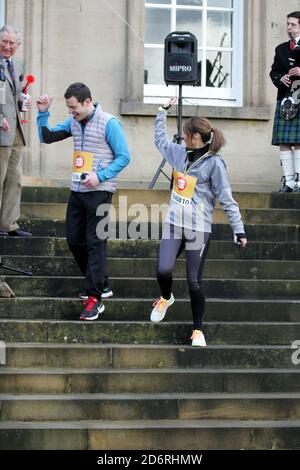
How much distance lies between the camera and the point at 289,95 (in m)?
11.6

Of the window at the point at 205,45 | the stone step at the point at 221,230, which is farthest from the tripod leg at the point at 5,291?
the window at the point at 205,45

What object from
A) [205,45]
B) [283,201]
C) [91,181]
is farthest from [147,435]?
[205,45]

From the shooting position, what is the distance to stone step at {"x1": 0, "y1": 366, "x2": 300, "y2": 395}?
7.72m

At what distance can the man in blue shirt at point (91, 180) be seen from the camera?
27.6 ft

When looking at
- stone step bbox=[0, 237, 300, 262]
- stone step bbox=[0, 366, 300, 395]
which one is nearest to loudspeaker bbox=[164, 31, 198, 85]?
stone step bbox=[0, 237, 300, 262]

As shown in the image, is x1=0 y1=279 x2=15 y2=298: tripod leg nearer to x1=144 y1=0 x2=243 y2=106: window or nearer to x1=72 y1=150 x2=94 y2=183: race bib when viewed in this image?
x1=72 y1=150 x2=94 y2=183: race bib

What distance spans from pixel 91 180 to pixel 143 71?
5123 mm

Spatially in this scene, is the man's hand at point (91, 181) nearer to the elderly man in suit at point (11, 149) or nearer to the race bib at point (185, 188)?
the race bib at point (185, 188)

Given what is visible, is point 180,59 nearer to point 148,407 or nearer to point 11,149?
point 11,149

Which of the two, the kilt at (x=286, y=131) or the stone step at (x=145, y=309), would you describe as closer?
the stone step at (x=145, y=309)

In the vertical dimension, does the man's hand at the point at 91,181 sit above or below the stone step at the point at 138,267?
above

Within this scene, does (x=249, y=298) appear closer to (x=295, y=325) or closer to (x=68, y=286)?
(x=295, y=325)

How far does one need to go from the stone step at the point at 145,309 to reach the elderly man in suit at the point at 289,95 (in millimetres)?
2847
